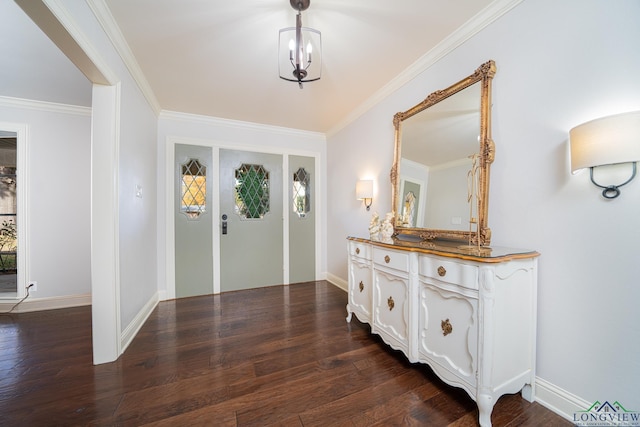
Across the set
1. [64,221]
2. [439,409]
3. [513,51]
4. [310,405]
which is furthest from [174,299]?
[513,51]

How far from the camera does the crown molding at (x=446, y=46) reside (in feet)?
4.83

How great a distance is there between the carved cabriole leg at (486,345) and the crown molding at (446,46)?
1675mm

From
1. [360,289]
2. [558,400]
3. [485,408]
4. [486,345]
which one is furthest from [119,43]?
[558,400]

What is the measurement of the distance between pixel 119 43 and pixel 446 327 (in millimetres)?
3068

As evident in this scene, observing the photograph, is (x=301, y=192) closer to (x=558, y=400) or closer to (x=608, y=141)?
(x=608, y=141)

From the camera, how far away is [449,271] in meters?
1.30

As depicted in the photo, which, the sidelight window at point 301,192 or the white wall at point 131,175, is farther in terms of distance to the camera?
the sidelight window at point 301,192

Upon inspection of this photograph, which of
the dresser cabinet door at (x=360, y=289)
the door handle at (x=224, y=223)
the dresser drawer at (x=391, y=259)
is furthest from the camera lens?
the door handle at (x=224, y=223)

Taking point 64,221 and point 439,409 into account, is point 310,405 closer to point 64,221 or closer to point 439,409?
point 439,409

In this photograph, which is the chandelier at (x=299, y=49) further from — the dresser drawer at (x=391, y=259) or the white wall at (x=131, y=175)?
the dresser drawer at (x=391, y=259)

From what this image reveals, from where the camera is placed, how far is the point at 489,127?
5.00 ft

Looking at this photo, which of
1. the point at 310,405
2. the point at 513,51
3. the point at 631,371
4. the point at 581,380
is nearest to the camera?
the point at 631,371

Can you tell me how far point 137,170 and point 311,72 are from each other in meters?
1.94

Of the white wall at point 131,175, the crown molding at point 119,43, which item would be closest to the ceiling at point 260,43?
the crown molding at point 119,43
